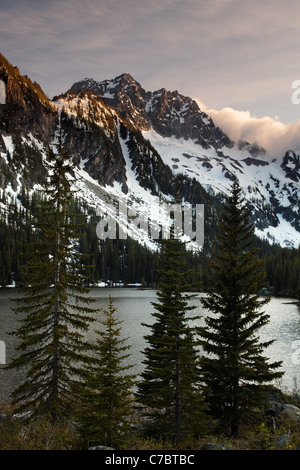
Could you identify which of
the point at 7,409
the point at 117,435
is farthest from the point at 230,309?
the point at 7,409

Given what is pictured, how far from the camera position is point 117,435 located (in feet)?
38.8

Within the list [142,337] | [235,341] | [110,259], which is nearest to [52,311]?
[235,341]

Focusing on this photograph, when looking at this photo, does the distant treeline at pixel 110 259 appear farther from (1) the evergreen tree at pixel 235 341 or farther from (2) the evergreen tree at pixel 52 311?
(2) the evergreen tree at pixel 52 311

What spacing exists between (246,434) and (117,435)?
24.1ft

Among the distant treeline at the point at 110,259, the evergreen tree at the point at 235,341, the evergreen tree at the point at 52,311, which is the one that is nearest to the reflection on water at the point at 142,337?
the evergreen tree at the point at 52,311

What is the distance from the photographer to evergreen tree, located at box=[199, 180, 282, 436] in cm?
1619

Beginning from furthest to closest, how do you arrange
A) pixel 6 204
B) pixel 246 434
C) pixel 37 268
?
pixel 6 204 < pixel 37 268 < pixel 246 434

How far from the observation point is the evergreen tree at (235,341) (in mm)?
16188

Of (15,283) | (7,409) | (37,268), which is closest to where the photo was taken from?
(37,268)

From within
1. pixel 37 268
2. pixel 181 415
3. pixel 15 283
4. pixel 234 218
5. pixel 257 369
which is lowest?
pixel 15 283

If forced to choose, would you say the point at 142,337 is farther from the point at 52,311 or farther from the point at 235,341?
the point at 235,341

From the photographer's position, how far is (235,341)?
658 inches

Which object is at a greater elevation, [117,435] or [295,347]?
[117,435]
